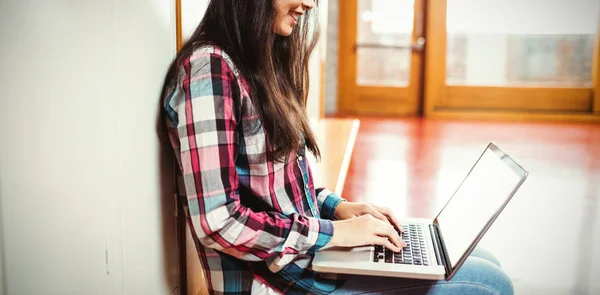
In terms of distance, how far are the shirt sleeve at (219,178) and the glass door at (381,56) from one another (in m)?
5.25

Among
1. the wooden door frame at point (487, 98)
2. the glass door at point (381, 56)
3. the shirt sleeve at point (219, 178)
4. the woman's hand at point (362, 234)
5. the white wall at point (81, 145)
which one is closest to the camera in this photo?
the white wall at point (81, 145)

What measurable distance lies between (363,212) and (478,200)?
23 cm

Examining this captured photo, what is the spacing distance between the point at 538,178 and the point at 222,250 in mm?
2879

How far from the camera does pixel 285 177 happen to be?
1.06 metres

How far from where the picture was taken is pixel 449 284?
1.10 metres

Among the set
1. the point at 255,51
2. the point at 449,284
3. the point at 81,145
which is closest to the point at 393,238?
the point at 449,284

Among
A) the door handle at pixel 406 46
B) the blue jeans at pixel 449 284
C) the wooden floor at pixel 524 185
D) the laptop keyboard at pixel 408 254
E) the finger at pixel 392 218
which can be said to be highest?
the door handle at pixel 406 46

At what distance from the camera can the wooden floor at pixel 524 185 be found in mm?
2182

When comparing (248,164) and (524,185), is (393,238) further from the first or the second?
(524,185)

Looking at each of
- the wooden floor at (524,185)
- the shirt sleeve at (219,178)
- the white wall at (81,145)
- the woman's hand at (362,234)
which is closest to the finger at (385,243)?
the woman's hand at (362,234)

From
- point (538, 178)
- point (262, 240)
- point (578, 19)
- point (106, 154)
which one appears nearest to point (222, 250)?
point (262, 240)

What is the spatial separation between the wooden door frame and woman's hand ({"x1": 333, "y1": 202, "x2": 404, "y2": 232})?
4926mm

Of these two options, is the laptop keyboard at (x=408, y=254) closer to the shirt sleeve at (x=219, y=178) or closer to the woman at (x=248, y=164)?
the woman at (x=248, y=164)

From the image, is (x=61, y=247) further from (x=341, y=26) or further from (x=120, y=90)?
(x=341, y=26)
